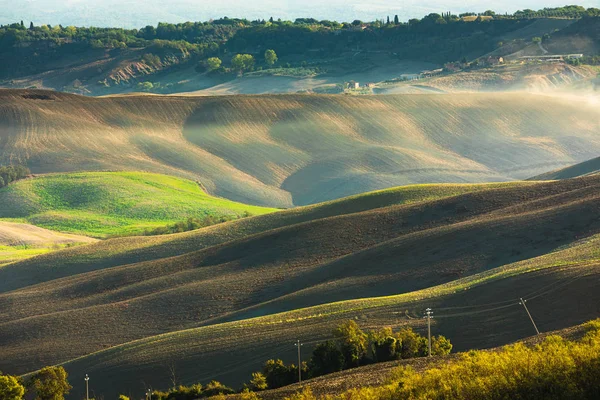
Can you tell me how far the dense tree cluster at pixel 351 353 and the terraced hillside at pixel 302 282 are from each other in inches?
87.7

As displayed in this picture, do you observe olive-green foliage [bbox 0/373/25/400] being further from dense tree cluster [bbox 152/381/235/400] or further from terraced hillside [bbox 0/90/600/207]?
terraced hillside [bbox 0/90/600/207]

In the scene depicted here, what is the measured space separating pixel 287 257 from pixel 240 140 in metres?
81.6

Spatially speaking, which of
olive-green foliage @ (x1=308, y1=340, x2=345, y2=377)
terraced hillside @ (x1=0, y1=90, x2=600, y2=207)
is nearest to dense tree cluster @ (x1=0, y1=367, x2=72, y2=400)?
olive-green foliage @ (x1=308, y1=340, x2=345, y2=377)

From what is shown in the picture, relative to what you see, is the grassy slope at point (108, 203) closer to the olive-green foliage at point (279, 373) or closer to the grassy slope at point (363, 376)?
the olive-green foliage at point (279, 373)

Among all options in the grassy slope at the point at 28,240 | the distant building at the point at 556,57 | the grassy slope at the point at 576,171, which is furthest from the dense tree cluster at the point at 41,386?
the distant building at the point at 556,57

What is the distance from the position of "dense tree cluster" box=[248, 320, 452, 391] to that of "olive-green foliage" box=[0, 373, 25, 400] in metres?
8.73

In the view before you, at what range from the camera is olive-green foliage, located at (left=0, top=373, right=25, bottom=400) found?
149ft

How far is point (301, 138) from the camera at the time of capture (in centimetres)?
15262

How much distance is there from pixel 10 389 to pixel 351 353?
1302 cm

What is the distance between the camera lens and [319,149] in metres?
149

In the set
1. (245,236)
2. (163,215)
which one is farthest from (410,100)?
(245,236)

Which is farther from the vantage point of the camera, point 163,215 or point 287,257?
point 163,215

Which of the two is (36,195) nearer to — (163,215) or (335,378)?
(163,215)

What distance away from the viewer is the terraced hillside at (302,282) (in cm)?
5078
